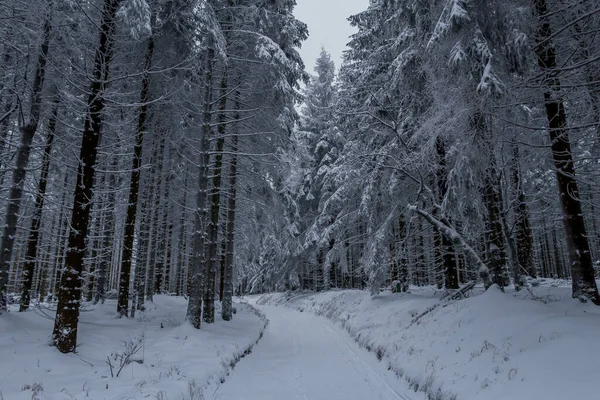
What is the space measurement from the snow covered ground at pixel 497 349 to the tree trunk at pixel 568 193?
1.55 feet

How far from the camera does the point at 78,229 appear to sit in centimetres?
730

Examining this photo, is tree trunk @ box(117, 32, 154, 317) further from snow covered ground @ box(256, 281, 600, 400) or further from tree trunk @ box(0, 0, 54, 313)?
snow covered ground @ box(256, 281, 600, 400)

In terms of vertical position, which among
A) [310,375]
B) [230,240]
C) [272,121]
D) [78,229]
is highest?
[272,121]

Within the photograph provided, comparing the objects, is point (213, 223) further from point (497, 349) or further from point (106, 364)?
point (497, 349)

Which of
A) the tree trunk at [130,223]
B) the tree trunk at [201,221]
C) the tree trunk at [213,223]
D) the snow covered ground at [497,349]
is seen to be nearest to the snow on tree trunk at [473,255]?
the snow covered ground at [497,349]

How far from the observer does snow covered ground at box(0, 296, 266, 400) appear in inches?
210

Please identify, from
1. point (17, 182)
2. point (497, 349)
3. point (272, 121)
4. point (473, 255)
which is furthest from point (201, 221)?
point (497, 349)

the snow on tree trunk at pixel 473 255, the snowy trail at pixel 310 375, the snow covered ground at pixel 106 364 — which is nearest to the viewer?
the snow covered ground at pixel 106 364

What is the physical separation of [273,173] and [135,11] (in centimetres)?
956

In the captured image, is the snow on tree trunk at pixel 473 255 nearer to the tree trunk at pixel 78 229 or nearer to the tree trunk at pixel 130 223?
the tree trunk at pixel 78 229

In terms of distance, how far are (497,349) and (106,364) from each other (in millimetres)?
7256

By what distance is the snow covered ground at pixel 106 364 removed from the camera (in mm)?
5344

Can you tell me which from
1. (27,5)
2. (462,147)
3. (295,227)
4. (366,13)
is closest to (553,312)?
(462,147)

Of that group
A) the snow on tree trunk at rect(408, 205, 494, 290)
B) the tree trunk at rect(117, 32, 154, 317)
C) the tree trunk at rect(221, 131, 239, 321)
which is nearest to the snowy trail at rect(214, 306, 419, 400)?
the tree trunk at rect(221, 131, 239, 321)
